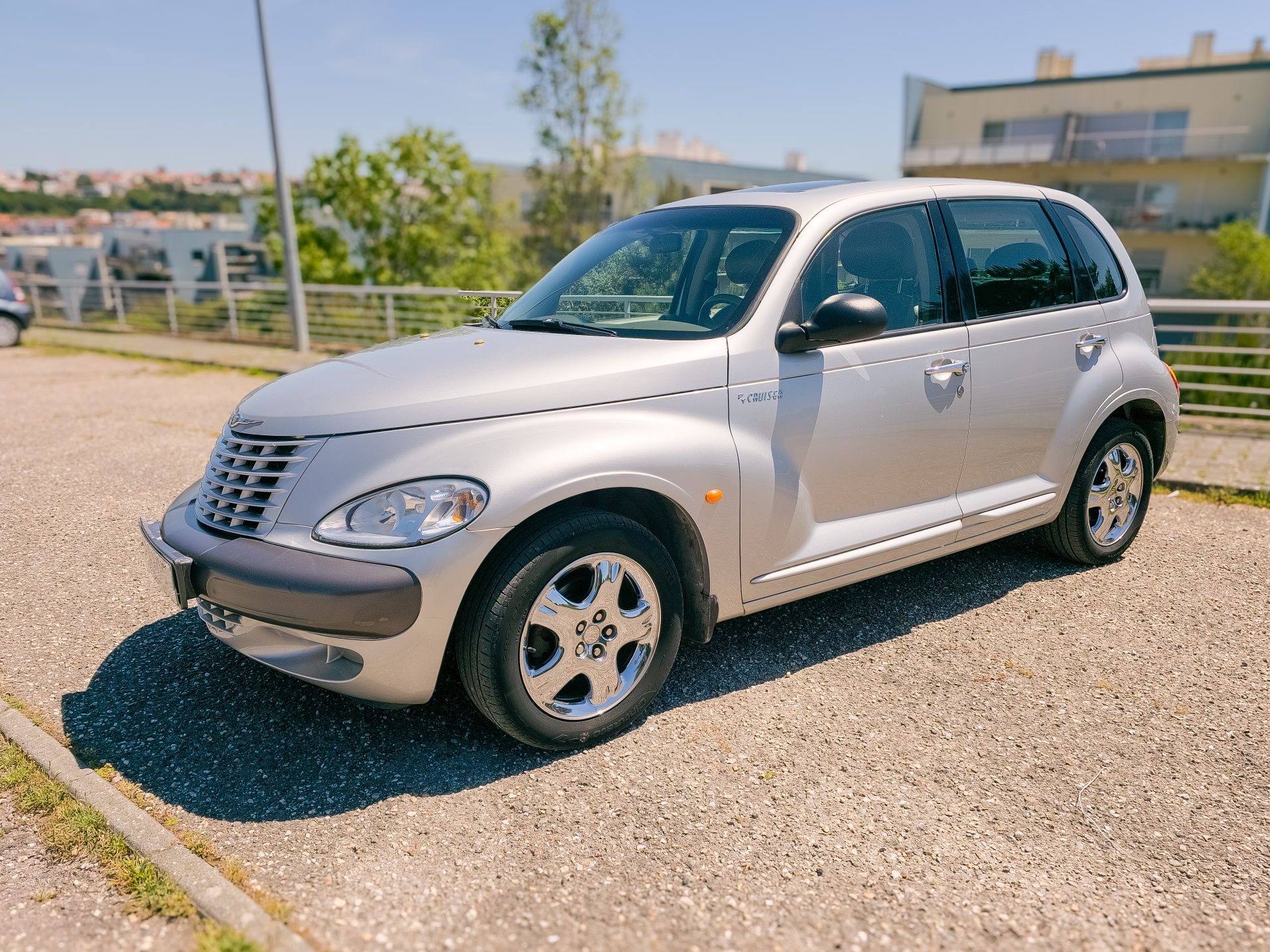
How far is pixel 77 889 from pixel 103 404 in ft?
29.7

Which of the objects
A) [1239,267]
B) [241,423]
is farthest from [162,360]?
[1239,267]

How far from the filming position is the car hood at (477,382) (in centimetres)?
304

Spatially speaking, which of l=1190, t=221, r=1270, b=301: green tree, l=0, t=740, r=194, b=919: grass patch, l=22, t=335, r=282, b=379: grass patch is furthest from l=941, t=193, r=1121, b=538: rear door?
l=1190, t=221, r=1270, b=301: green tree

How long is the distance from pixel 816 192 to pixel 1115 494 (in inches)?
94.3

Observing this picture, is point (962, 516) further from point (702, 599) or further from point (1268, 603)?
point (1268, 603)

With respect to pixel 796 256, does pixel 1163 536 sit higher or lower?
Result: lower

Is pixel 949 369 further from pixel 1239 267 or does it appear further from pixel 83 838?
pixel 1239 267

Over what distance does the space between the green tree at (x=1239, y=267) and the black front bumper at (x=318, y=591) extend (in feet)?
122

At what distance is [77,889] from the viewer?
254 centimetres

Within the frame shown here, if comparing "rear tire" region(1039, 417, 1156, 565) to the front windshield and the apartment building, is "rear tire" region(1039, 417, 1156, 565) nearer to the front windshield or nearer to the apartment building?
the front windshield

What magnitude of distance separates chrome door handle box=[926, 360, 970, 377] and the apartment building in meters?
38.5

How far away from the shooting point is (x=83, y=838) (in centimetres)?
273

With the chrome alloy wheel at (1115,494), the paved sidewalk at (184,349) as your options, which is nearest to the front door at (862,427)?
Result: the chrome alloy wheel at (1115,494)

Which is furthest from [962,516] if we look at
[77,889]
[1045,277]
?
[77,889]
